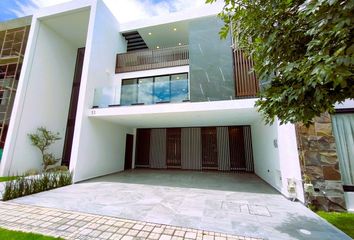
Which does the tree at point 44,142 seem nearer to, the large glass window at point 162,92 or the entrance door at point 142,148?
the entrance door at point 142,148

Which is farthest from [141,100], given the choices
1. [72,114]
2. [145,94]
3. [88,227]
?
[72,114]

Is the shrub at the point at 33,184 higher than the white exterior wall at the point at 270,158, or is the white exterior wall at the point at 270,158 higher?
the white exterior wall at the point at 270,158

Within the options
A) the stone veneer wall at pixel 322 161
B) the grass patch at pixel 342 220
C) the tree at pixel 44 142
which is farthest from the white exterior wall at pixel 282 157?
the tree at pixel 44 142

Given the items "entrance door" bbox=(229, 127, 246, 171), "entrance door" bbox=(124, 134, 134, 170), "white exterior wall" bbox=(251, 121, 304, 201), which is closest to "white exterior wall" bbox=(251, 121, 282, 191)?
"white exterior wall" bbox=(251, 121, 304, 201)

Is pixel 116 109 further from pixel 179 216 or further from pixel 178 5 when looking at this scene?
pixel 178 5

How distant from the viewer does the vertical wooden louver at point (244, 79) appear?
21.9ft

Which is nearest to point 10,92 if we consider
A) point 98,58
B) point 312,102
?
point 98,58

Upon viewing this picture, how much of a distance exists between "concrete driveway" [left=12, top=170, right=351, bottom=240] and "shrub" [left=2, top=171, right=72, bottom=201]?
1.11 ft

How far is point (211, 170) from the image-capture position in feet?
34.4

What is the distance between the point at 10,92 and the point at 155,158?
909 cm

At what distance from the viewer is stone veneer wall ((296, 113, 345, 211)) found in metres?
4.18

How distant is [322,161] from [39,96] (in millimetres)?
12144

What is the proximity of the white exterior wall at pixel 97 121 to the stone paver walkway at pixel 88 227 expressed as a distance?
3.33m

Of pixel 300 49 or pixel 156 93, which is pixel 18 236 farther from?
pixel 156 93
